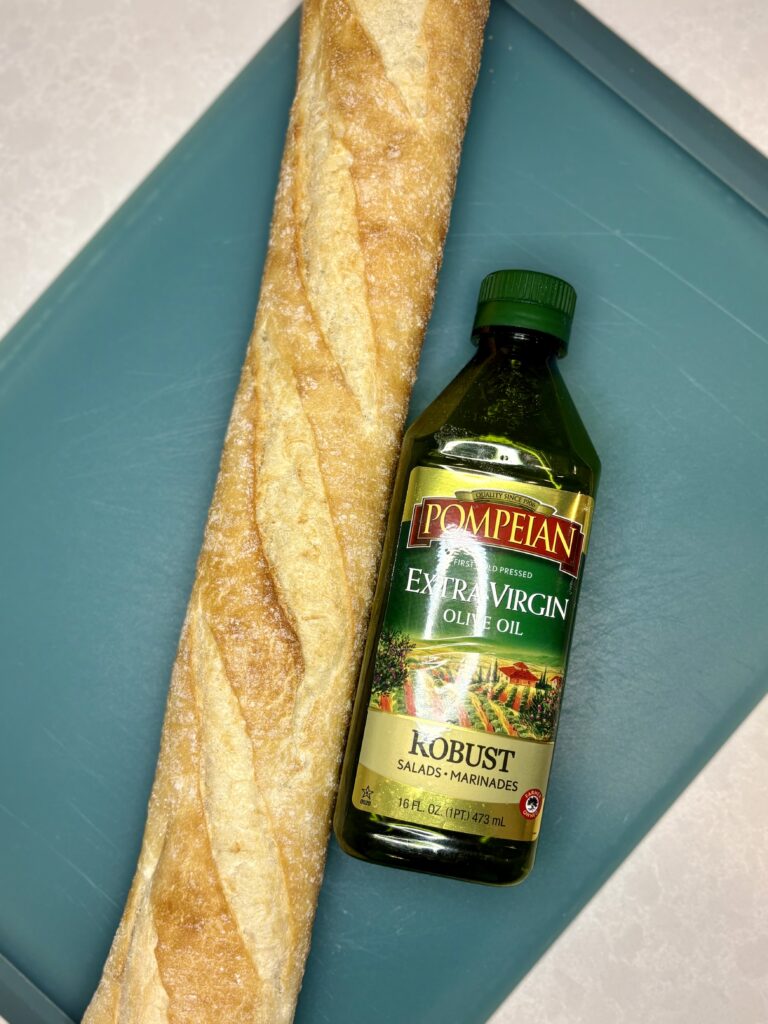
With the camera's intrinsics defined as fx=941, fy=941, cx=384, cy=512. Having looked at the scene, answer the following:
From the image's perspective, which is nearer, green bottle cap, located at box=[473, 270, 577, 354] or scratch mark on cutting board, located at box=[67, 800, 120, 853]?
green bottle cap, located at box=[473, 270, 577, 354]

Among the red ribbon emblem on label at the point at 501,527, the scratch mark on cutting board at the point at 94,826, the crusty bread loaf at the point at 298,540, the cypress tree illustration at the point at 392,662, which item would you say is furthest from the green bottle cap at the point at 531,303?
the scratch mark on cutting board at the point at 94,826

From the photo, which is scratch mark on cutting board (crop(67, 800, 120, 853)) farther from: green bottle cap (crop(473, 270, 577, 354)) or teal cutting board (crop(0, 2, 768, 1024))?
green bottle cap (crop(473, 270, 577, 354))

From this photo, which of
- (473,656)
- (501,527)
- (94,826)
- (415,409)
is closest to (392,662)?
(473,656)

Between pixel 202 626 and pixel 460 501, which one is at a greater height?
pixel 460 501

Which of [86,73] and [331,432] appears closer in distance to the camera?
[331,432]

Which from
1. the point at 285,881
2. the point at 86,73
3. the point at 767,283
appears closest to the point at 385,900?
the point at 285,881

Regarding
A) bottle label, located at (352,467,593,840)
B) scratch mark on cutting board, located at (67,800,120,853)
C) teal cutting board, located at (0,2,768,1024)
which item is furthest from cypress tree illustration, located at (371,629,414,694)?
scratch mark on cutting board, located at (67,800,120,853)

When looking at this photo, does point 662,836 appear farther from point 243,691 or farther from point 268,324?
point 268,324
